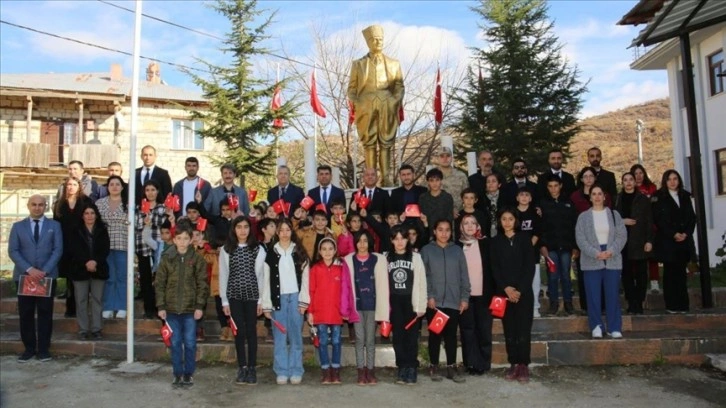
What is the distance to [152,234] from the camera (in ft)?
24.5

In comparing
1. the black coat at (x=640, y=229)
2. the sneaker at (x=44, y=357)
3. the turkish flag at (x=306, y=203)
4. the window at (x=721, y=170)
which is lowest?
the sneaker at (x=44, y=357)

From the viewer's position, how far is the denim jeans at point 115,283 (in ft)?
24.7

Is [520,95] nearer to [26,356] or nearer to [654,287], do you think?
[654,287]

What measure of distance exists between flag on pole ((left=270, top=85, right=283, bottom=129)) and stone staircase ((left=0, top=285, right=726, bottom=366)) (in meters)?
12.6

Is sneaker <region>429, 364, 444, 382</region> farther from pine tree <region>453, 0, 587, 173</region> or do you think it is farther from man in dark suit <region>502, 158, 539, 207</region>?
pine tree <region>453, 0, 587, 173</region>

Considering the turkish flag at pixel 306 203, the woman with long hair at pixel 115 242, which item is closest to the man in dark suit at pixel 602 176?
the turkish flag at pixel 306 203

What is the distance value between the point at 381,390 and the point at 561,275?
2965mm

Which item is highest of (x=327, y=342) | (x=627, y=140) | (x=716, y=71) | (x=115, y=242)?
(x=627, y=140)

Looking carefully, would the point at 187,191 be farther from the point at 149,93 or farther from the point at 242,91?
the point at 149,93

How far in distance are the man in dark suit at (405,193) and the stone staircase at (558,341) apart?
173 cm

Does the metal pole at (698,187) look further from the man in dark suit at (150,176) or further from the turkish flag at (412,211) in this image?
the man in dark suit at (150,176)

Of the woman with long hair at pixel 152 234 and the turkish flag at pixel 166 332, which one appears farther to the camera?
the woman with long hair at pixel 152 234

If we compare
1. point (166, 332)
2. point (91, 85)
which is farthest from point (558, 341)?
point (91, 85)

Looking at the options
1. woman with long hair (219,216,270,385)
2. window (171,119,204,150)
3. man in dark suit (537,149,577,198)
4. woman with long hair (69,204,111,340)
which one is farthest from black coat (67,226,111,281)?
window (171,119,204,150)
